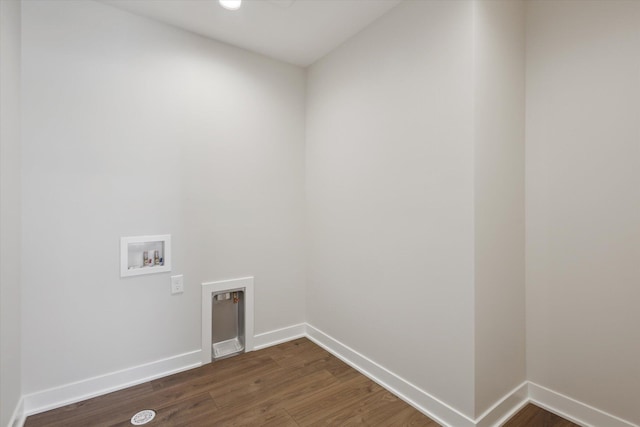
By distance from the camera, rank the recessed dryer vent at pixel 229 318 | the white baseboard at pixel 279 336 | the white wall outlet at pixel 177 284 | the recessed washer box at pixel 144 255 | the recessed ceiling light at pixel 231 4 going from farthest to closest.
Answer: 1. the white baseboard at pixel 279 336
2. the recessed dryer vent at pixel 229 318
3. the white wall outlet at pixel 177 284
4. the recessed washer box at pixel 144 255
5. the recessed ceiling light at pixel 231 4

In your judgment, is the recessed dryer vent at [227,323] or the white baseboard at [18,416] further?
the recessed dryer vent at [227,323]

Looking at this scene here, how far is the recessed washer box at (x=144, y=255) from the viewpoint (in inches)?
79.5

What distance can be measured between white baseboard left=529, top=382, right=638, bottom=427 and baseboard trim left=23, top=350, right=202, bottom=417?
2.35m


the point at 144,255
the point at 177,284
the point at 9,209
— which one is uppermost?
the point at 9,209

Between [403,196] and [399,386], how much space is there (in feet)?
4.14

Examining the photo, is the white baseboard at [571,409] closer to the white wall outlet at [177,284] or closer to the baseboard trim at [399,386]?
the baseboard trim at [399,386]

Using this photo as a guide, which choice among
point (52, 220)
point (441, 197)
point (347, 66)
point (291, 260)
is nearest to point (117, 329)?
point (52, 220)

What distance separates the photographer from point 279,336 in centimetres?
272

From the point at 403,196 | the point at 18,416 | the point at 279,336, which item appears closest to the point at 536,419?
the point at 403,196

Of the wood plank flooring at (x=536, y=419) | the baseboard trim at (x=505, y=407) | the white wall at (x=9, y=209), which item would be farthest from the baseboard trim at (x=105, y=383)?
the wood plank flooring at (x=536, y=419)

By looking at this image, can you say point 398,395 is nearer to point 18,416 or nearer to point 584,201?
point 584,201

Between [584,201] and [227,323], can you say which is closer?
[584,201]

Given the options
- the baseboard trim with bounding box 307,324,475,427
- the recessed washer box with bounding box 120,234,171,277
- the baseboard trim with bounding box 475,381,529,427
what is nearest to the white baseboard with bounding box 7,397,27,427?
the recessed washer box with bounding box 120,234,171,277

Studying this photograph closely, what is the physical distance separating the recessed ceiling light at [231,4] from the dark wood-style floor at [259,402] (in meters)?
2.56
